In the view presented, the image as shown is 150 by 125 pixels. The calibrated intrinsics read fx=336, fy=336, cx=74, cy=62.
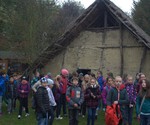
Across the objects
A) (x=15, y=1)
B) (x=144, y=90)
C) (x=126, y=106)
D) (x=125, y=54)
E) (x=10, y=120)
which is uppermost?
(x=15, y=1)

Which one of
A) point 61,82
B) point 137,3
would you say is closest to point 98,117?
point 61,82

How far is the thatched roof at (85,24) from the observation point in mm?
19156

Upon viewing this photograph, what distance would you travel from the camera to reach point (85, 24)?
69.3ft

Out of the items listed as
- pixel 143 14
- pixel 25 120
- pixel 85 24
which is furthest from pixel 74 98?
pixel 143 14

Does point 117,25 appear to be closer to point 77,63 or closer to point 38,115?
point 77,63

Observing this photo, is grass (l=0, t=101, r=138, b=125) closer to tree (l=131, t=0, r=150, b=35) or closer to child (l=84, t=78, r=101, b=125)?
child (l=84, t=78, r=101, b=125)

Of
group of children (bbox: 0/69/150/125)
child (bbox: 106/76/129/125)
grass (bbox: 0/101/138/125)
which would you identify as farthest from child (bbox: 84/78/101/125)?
grass (bbox: 0/101/138/125)

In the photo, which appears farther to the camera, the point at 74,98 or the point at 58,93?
the point at 58,93

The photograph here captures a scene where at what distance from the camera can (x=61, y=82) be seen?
1481 cm

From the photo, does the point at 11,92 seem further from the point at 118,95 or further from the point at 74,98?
the point at 118,95

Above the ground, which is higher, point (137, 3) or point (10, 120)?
point (137, 3)

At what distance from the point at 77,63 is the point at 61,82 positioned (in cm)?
664

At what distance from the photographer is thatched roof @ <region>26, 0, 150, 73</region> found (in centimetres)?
1916

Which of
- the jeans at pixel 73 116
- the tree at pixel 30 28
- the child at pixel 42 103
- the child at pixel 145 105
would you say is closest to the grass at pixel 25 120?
the jeans at pixel 73 116
